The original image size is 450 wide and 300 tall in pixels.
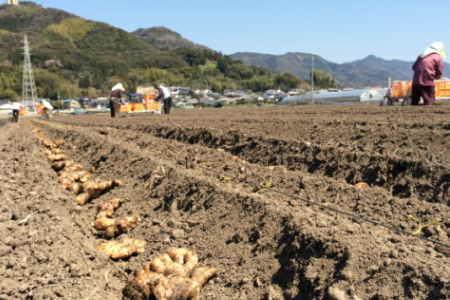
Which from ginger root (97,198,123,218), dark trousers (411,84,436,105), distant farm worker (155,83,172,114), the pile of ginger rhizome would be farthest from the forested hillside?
the pile of ginger rhizome

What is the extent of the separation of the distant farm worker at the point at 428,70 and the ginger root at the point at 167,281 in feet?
29.3

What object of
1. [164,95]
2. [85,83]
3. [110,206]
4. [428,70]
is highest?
[85,83]

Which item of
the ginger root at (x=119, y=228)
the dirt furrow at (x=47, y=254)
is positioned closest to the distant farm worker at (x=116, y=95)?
the dirt furrow at (x=47, y=254)

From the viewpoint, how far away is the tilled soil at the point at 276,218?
98.3 inches

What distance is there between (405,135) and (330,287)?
13.3ft

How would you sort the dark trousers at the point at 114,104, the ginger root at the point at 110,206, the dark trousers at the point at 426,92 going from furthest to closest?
the dark trousers at the point at 114,104
the dark trousers at the point at 426,92
the ginger root at the point at 110,206

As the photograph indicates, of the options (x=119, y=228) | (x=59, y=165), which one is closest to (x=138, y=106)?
(x=59, y=165)

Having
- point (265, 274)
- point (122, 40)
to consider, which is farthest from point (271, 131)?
point (122, 40)

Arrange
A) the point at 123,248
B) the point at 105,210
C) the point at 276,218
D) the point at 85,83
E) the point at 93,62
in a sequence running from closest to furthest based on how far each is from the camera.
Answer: the point at 276,218, the point at 123,248, the point at 105,210, the point at 85,83, the point at 93,62

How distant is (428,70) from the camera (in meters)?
Answer: 9.62

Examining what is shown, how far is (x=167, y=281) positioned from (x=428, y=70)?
934 centimetres

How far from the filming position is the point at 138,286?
2.80 meters

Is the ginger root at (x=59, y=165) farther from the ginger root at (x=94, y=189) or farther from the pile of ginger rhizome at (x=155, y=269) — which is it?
the pile of ginger rhizome at (x=155, y=269)

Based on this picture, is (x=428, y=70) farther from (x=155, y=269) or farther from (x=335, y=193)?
(x=155, y=269)
